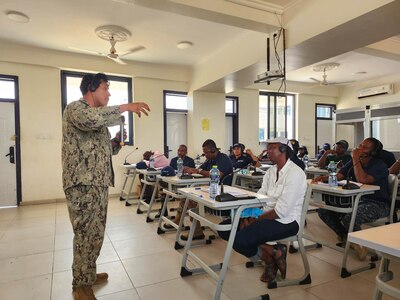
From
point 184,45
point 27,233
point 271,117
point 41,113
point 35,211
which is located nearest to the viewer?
point 27,233

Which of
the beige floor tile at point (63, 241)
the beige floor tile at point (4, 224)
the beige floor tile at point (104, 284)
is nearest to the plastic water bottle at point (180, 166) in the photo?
the beige floor tile at point (63, 241)

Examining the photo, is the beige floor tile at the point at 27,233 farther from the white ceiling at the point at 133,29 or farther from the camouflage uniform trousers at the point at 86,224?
the white ceiling at the point at 133,29

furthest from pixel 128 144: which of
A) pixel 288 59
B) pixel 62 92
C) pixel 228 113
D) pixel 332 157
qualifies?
pixel 332 157

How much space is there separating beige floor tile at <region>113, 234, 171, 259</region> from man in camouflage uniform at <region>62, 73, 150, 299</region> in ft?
3.01

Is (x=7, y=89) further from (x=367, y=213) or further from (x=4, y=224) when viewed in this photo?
(x=367, y=213)

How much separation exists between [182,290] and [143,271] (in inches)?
19.4

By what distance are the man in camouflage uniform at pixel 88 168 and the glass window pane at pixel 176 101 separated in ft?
15.4

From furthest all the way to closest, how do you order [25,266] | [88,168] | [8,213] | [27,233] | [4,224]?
1. [8,213]
2. [4,224]
3. [27,233]
4. [25,266]
5. [88,168]

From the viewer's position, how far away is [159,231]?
3.54m

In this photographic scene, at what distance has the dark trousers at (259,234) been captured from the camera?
6.59 feet

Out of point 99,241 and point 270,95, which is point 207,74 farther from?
point 99,241

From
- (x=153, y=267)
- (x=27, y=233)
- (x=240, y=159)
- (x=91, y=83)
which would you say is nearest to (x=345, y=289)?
(x=153, y=267)

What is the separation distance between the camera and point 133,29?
436 cm

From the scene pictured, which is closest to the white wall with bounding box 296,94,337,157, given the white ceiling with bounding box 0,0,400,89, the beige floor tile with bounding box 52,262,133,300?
the white ceiling with bounding box 0,0,400,89
